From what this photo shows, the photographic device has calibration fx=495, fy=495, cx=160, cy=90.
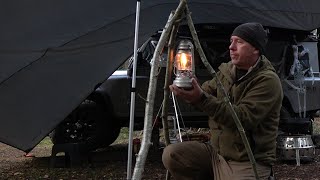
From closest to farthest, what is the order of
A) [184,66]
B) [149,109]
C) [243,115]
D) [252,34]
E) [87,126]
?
1. [149,109]
2. [184,66]
3. [243,115]
4. [252,34]
5. [87,126]

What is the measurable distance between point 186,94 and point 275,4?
4.06 m

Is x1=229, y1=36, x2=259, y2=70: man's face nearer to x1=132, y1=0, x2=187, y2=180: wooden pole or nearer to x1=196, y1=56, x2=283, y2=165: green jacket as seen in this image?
x1=196, y1=56, x2=283, y2=165: green jacket

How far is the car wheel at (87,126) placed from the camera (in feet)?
23.1

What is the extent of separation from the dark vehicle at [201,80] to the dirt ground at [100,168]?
0.31 meters

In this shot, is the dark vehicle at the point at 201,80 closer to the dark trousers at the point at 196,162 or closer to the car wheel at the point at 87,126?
the car wheel at the point at 87,126

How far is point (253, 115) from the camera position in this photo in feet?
10.2

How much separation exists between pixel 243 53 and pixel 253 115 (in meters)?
0.43

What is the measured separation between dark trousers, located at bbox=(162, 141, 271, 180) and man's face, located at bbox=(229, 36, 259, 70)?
65 centimetres

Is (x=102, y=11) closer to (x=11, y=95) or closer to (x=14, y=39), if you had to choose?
(x=14, y=39)

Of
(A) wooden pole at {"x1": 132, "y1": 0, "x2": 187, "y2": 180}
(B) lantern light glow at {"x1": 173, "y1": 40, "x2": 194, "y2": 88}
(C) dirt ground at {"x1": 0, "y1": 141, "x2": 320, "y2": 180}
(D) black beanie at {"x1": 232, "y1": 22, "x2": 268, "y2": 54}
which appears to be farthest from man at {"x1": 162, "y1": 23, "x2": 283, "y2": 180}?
(C) dirt ground at {"x1": 0, "y1": 141, "x2": 320, "y2": 180}

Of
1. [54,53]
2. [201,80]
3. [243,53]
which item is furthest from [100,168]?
[243,53]

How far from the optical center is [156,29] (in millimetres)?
5566

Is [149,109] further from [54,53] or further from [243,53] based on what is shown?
[54,53]

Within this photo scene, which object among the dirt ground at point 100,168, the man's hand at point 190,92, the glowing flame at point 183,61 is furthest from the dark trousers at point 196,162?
the dirt ground at point 100,168
